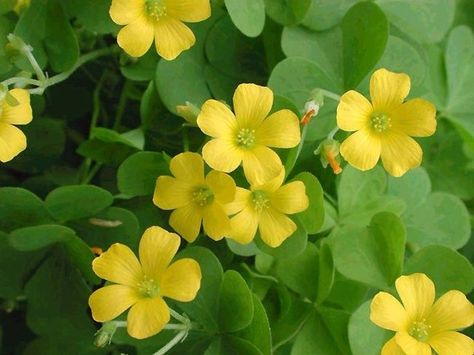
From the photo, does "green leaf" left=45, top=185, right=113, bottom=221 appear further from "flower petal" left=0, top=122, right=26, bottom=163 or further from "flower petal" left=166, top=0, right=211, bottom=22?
"flower petal" left=166, top=0, right=211, bottom=22

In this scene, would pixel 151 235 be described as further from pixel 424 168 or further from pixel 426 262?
pixel 424 168

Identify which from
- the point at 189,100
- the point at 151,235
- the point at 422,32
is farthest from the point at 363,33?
the point at 151,235

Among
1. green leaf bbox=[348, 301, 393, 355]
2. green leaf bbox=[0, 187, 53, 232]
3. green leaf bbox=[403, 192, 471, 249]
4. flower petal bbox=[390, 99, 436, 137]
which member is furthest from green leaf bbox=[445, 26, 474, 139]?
green leaf bbox=[0, 187, 53, 232]

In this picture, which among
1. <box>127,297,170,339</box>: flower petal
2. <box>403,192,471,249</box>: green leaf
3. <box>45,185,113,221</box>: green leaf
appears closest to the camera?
<box>127,297,170,339</box>: flower petal

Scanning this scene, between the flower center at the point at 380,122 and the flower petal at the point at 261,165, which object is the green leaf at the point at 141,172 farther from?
the flower center at the point at 380,122

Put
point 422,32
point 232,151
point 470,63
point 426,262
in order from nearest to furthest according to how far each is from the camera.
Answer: point 232,151 < point 426,262 < point 422,32 < point 470,63
